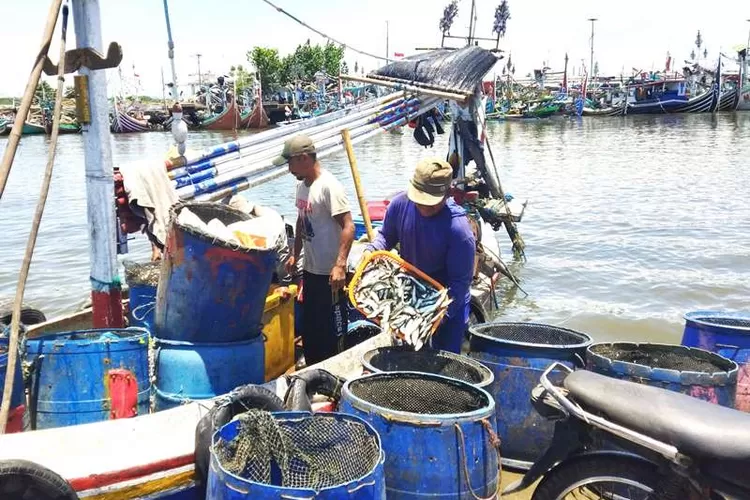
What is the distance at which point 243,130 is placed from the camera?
179ft

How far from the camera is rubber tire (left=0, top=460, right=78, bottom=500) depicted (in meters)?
2.41

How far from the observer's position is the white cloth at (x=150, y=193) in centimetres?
483

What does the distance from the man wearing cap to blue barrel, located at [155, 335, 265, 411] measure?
107 centimetres

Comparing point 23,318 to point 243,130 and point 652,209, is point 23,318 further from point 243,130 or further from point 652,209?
point 243,130

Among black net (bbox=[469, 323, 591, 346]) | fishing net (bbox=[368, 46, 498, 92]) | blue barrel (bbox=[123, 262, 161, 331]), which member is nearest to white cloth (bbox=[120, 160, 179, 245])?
blue barrel (bbox=[123, 262, 161, 331])

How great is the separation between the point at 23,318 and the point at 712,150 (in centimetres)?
3101

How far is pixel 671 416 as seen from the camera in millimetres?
2680

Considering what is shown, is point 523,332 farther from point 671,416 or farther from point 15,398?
point 15,398

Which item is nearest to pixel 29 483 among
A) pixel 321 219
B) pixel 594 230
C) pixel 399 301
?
pixel 399 301

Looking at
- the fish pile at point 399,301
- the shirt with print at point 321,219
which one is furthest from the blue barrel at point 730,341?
the shirt with print at point 321,219

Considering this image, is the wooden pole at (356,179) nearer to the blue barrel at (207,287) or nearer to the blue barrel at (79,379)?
the blue barrel at (207,287)

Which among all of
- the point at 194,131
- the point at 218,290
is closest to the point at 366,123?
the point at 218,290

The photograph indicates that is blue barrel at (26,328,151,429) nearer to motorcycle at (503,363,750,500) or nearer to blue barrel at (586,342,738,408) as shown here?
motorcycle at (503,363,750,500)

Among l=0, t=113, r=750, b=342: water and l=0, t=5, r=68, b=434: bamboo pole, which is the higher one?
l=0, t=5, r=68, b=434: bamboo pole
